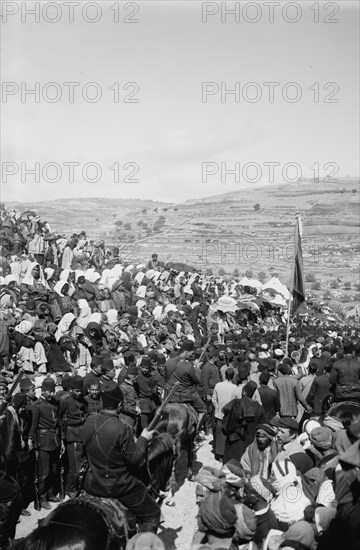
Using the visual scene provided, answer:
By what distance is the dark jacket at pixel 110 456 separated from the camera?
6.36m

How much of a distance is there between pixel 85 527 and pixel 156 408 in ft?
16.8

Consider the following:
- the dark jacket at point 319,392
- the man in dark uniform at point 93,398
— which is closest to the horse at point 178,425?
the man in dark uniform at point 93,398

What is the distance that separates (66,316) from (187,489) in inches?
297

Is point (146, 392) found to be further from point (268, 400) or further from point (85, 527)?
point (85, 527)

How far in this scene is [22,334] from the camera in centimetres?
1466

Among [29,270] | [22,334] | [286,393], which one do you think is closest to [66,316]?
[22,334]

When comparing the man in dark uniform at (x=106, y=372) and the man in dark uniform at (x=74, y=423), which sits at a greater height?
the man in dark uniform at (x=106, y=372)

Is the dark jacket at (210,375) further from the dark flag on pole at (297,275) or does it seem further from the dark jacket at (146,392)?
the dark flag on pole at (297,275)

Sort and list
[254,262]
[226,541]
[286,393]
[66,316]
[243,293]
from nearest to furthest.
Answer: [226,541], [286,393], [66,316], [243,293], [254,262]

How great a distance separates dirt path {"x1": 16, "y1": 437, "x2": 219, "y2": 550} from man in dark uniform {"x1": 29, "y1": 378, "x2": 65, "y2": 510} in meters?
0.43

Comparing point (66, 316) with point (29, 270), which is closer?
point (66, 316)

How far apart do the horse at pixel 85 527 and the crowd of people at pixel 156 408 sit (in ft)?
0.36

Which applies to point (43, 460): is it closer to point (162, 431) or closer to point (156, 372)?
point (162, 431)

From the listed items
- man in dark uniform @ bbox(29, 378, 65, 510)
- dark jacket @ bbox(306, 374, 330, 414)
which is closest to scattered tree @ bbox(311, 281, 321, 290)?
dark jacket @ bbox(306, 374, 330, 414)
